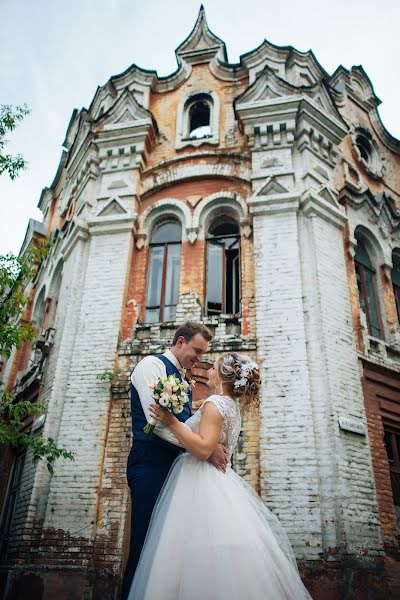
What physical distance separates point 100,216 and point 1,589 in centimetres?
670

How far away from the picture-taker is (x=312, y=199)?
906 cm

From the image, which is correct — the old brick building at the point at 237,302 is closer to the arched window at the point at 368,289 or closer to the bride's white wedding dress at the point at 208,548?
the arched window at the point at 368,289

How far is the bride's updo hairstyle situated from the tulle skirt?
60 centimetres

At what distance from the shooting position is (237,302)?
9.03 metres

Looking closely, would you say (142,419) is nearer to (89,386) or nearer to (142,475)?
(142,475)

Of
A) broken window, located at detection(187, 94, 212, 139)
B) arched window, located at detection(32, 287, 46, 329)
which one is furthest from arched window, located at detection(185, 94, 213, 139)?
arched window, located at detection(32, 287, 46, 329)

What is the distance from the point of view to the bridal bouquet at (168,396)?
279 cm

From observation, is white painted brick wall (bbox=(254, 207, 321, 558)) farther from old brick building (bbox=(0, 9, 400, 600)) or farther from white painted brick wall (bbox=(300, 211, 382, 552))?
white painted brick wall (bbox=(300, 211, 382, 552))

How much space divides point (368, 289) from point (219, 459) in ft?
26.5

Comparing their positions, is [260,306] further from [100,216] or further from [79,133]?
[79,133]

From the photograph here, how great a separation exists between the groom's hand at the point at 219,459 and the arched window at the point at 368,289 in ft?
23.8

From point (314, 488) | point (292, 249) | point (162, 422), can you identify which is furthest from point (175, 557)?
point (292, 249)

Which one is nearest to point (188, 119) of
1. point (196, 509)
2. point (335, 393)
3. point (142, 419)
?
point (335, 393)

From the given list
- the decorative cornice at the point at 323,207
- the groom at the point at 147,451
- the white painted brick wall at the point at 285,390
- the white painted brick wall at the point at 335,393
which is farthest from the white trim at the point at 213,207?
the groom at the point at 147,451
